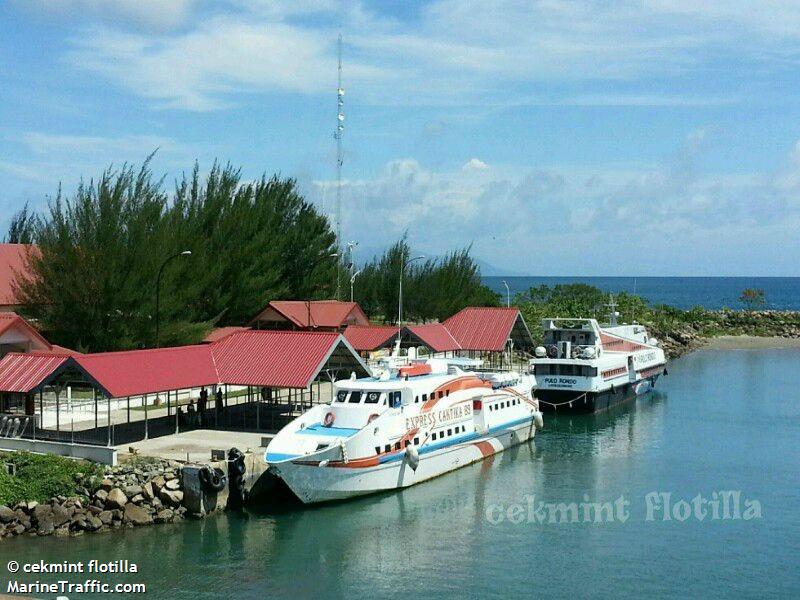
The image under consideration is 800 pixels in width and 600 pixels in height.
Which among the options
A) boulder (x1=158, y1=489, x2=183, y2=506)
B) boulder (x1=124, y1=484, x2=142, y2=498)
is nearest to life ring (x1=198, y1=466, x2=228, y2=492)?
boulder (x1=158, y1=489, x2=183, y2=506)

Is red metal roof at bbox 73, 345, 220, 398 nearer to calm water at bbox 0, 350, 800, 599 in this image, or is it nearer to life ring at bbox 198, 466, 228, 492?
life ring at bbox 198, 466, 228, 492

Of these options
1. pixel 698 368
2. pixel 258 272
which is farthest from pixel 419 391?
pixel 698 368

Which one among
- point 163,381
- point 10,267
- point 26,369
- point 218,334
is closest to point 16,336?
point 26,369

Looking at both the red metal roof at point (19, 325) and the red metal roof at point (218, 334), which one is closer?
the red metal roof at point (19, 325)

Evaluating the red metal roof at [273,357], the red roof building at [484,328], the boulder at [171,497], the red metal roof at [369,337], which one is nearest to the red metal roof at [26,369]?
the red metal roof at [273,357]

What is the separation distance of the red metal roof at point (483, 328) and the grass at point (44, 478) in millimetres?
31931

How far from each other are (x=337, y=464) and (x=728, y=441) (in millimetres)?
23577

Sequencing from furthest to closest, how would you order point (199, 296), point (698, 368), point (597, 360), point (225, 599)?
point (698, 368) < point (199, 296) < point (597, 360) < point (225, 599)

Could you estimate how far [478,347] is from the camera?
2343 inches

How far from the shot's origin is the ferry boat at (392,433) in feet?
106

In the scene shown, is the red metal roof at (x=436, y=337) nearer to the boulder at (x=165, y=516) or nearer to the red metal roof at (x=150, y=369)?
the red metal roof at (x=150, y=369)

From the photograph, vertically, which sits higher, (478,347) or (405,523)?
(478,347)

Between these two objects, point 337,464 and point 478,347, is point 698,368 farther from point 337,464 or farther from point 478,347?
point 337,464

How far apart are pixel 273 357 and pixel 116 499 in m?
11.0
